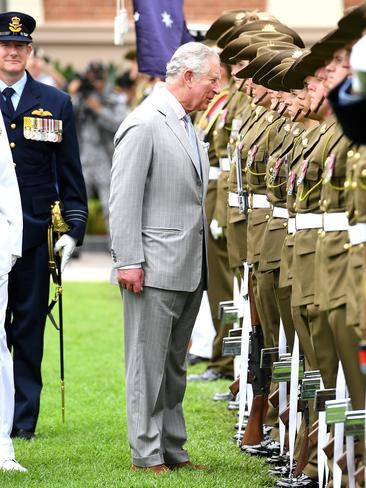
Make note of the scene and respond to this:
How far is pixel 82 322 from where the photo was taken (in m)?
14.2

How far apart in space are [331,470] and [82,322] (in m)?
7.44

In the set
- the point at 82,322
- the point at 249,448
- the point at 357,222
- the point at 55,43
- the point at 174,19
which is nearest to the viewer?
the point at 357,222

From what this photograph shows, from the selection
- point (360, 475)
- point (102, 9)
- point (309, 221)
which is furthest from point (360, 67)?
point (102, 9)

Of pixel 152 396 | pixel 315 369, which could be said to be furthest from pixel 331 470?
pixel 152 396

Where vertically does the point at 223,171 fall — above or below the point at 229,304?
above

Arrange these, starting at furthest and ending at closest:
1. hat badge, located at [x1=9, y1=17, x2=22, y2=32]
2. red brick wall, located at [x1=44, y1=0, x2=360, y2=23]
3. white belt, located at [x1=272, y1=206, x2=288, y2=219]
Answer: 1. red brick wall, located at [x1=44, y1=0, x2=360, y2=23]
2. hat badge, located at [x1=9, y1=17, x2=22, y2=32]
3. white belt, located at [x1=272, y1=206, x2=288, y2=219]

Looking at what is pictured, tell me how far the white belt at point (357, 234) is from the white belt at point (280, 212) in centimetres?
178

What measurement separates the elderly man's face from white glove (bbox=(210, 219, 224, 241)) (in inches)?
122

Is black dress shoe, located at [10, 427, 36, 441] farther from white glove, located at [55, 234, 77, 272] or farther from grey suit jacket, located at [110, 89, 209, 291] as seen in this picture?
grey suit jacket, located at [110, 89, 209, 291]

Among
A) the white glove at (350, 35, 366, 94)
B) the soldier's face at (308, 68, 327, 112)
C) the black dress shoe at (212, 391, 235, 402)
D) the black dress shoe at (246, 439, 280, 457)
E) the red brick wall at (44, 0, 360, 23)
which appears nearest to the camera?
the white glove at (350, 35, 366, 94)

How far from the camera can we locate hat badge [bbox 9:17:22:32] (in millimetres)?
8594

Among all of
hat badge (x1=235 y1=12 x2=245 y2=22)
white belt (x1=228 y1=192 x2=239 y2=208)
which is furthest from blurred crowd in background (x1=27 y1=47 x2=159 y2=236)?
white belt (x1=228 y1=192 x2=239 y2=208)


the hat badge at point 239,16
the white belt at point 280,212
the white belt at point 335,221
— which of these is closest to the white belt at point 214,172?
the hat badge at point 239,16

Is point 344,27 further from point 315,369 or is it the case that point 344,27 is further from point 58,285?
point 58,285
